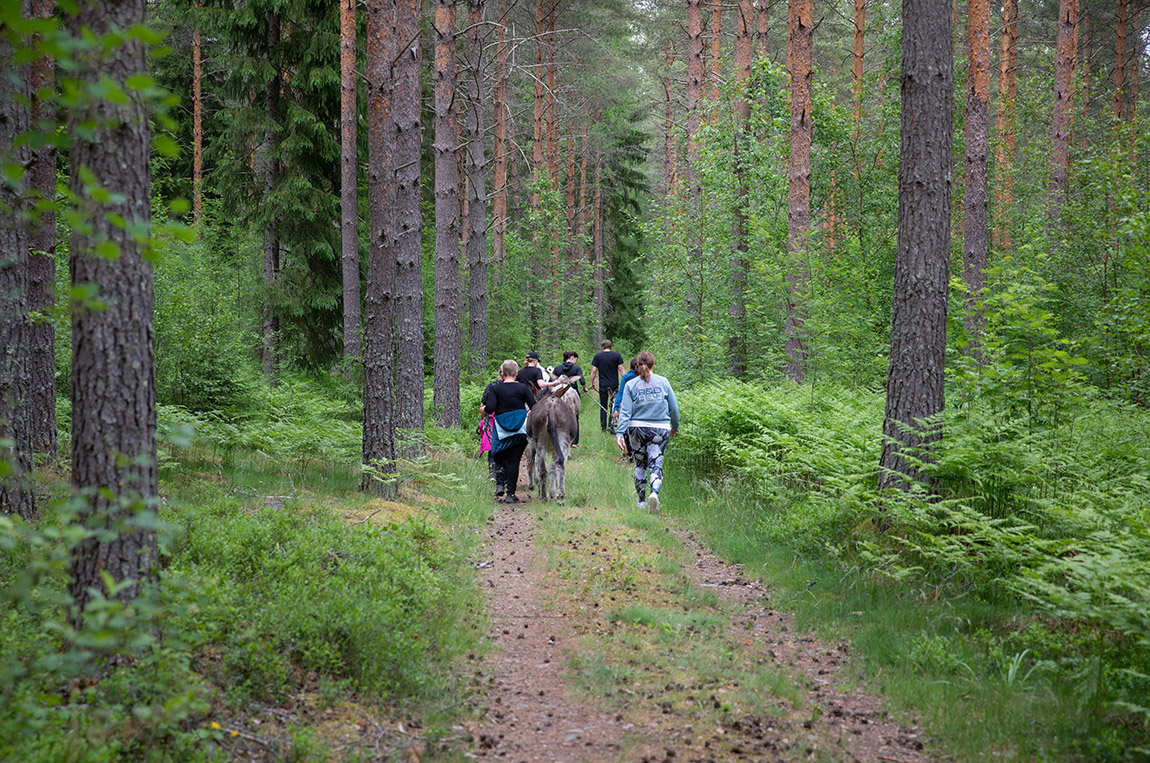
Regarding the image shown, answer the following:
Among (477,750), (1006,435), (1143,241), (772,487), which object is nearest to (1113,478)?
(1006,435)

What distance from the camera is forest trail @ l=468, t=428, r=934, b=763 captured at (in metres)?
4.31

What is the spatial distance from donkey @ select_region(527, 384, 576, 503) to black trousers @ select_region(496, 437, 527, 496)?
25 centimetres

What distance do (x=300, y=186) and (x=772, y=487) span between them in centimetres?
1437

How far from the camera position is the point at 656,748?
4.25m

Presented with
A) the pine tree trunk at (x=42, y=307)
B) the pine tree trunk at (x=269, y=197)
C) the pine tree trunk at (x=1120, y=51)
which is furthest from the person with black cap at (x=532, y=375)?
the pine tree trunk at (x=1120, y=51)

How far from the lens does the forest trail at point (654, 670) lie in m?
4.31

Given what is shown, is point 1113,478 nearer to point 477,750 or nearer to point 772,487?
point 772,487

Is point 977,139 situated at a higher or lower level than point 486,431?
higher

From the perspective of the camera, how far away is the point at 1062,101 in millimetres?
20359

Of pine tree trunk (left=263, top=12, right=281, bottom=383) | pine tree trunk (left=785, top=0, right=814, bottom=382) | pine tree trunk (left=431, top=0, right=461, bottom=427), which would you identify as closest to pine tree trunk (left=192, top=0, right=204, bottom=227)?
pine tree trunk (left=263, top=12, right=281, bottom=383)

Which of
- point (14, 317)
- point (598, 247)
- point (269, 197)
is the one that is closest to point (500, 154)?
point (269, 197)

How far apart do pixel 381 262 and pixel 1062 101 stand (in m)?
20.1

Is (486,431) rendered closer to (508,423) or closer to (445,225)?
(508,423)

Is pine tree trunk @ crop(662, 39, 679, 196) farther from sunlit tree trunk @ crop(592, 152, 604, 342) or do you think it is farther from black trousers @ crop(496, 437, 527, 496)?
black trousers @ crop(496, 437, 527, 496)
